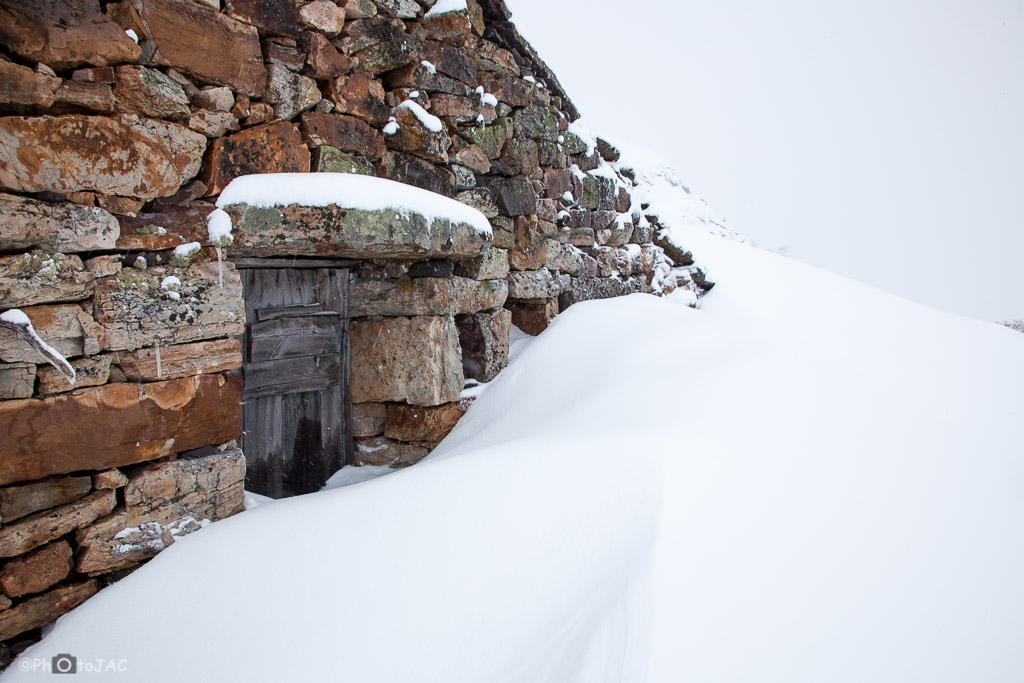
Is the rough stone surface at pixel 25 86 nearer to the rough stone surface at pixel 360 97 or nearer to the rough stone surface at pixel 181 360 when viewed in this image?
the rough stone surface at pixel 181 360

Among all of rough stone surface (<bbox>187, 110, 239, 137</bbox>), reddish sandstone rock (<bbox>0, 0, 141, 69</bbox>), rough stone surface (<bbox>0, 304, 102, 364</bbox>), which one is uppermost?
reddish sandstone rock (<bbox>0, 0, 141, 69</bbox>)

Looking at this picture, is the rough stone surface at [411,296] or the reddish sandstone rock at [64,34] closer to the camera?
the reddish sandstone rock at [64,34]

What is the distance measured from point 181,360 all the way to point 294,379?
826mm

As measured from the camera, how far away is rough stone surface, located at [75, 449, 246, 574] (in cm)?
195

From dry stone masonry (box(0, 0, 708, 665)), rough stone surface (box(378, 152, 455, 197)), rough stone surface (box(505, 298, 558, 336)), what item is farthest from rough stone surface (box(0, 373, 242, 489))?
rough stone surface (box(505, 298, 558, 336))

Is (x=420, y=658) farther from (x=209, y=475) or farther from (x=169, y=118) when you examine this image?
(x=169, y=118)

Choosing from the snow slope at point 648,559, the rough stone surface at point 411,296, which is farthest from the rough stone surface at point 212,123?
the snow slope at point 648,559

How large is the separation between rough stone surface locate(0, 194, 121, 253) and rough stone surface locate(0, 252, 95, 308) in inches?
1.6

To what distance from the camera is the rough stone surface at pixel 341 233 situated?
2.22m

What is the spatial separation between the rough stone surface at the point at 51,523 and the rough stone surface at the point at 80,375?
0.40 metres

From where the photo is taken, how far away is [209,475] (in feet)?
7.25

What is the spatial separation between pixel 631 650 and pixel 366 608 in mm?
816

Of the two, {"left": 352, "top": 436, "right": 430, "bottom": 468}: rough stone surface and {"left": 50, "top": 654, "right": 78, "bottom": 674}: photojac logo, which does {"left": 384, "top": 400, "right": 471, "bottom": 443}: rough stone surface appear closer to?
{"left": 352, "top": 436, "right": 430, "bottom": 468}: rough stone surface

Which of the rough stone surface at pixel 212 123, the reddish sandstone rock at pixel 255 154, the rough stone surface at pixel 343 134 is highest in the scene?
the rough stone surface at pixel 343 134
